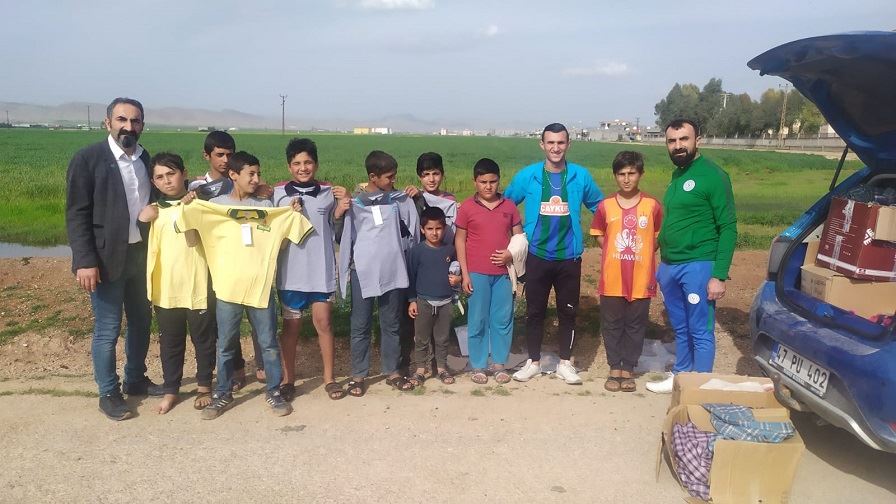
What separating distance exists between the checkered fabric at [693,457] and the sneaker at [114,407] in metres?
3.17

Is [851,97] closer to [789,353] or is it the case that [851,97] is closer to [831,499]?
[789,353]

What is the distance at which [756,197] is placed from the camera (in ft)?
70.2

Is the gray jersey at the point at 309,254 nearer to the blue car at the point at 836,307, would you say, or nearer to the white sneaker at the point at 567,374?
the white sneaker at the point at 567,374

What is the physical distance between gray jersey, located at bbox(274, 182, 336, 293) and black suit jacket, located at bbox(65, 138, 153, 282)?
93 centimetres

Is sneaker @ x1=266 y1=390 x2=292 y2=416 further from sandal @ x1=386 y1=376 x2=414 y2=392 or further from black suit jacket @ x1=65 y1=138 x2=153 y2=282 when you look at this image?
black suit jacket @ x1=65 y1=138 x2=153 y2=282

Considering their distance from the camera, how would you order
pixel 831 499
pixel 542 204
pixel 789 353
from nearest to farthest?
1. pixel 831 499
2. pixel 789 353
3. pixel 542 204

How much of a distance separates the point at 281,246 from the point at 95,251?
109 cm

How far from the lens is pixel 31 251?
11.7 metres

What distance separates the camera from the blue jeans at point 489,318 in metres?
4.69

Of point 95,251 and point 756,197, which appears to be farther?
point 756,197

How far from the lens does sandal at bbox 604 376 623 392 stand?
15.1 feet

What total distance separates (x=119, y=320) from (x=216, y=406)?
0.83 metres

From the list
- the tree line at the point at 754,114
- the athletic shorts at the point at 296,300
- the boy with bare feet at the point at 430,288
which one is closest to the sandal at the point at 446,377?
the boy with bare feet at the point at 430,288

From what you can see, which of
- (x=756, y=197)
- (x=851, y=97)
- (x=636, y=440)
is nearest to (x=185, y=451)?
(x=636, y=440)
